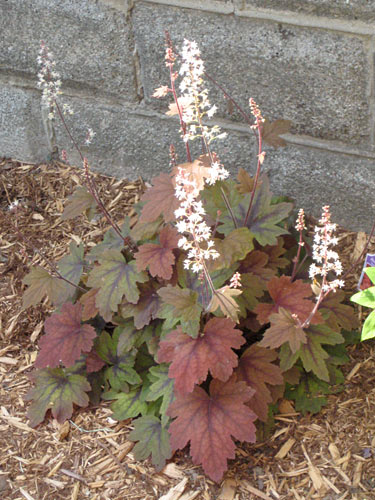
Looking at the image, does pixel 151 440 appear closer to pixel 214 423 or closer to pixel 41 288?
pixel 214 423

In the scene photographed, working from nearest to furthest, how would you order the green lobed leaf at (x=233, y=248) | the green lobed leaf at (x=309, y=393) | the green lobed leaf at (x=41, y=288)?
the green lobed leaf at (x=233, y=248)
the green lobed leaf at (x=309, y=393)
the green lobed leaf at (x=41, y=288)

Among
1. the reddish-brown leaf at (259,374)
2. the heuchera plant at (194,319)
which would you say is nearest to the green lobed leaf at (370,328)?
the heuchera plant at (194,319)

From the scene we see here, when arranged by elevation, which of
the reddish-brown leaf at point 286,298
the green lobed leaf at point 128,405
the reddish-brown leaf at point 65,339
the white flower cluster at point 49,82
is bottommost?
the green lobed leaf at point 128,405

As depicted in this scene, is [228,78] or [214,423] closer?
[214,423]

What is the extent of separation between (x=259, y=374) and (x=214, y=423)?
0.24m

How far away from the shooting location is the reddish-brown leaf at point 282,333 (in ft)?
6.14

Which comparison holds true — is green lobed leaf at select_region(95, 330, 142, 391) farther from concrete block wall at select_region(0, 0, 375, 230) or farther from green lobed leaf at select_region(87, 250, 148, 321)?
concrete block wall at select_region(0, 0, 375, 230)

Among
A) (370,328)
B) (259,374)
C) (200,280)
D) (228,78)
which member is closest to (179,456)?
(259,374)

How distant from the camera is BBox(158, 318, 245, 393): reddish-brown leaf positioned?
72.0 inches

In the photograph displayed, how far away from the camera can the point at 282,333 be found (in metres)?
1.89

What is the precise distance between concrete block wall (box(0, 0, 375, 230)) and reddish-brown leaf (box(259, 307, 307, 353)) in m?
0.92

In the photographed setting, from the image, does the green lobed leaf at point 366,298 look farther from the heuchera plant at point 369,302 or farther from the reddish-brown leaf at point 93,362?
the reddish-brown leaf at point 93,362

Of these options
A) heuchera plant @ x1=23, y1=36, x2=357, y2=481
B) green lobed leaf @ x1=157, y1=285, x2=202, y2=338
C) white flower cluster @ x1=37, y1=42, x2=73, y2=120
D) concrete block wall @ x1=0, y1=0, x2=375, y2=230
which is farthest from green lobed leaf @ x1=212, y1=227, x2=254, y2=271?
white flower cluster @ x1=37, y1=42, x2=73, y2=120

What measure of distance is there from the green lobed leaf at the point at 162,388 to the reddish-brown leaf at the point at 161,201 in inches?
21.0
